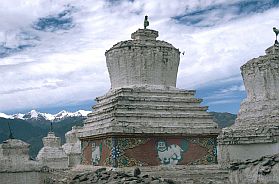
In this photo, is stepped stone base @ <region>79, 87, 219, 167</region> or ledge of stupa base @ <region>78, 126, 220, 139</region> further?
stepped stone base @ <region>79, 87, 219, 167</region>

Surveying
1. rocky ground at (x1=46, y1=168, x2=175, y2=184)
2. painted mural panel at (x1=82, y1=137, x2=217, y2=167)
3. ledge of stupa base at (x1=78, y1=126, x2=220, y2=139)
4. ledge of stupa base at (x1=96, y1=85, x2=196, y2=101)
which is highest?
ledge of stupa base at (x1=96, y1=85, x2=196, y2=101)

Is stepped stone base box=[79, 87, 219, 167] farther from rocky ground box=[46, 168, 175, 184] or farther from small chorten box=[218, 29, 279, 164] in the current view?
small chorten box=[218, 29, 279, 164]

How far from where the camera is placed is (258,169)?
11422 mm

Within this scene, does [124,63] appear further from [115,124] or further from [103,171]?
[103,171]

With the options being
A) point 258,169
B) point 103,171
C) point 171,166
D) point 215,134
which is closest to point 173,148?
point 171,166

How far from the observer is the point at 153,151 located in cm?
1459

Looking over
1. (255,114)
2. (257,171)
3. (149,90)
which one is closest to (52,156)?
(255,114)

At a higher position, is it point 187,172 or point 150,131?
point 150,131

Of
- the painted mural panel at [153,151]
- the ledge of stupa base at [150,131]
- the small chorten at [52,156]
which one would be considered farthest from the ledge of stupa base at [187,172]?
the small chorten at [52,156]

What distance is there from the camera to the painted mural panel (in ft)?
46.6

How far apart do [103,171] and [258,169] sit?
14.1 feet

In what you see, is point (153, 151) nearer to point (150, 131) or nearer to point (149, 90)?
point (150, 131)

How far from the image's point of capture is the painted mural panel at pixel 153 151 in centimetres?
1420

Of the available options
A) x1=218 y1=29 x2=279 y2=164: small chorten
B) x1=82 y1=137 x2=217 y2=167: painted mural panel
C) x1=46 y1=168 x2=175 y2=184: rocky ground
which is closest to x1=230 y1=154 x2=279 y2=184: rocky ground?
x1=46 y1=168 x2=175 y2=184: rocky ground
